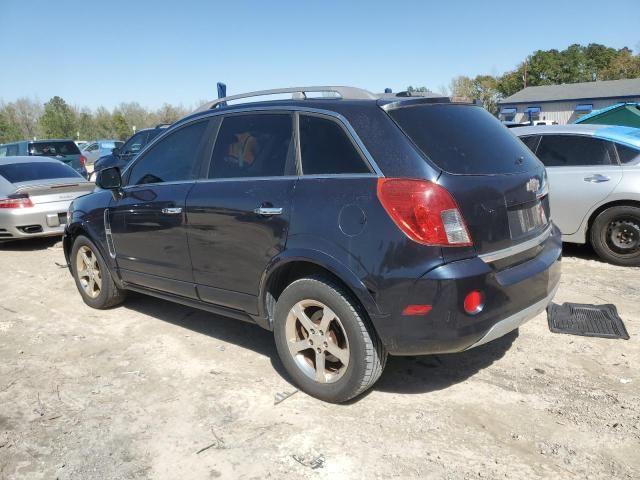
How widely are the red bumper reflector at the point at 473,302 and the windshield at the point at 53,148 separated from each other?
1632cm

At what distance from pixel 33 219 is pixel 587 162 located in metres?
7.69

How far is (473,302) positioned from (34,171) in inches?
328

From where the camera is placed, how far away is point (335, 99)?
3.36m

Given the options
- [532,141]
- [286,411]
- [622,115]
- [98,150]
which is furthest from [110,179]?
[98,150]

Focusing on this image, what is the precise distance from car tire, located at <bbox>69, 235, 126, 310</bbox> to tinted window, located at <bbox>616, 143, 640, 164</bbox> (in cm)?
559

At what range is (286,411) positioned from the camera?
324cm

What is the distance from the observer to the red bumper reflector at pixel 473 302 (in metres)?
2.77

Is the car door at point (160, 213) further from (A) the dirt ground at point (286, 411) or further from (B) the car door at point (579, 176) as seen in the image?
(B) the car door at point (579, 176)

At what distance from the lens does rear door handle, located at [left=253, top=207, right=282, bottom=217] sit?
328cm

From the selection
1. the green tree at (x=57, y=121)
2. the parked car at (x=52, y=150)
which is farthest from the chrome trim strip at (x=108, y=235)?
the green tree at (x=57, y=121)

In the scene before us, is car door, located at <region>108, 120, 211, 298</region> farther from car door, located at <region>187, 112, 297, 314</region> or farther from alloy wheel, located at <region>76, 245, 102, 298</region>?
alloy wheel, located at <region>76, 245, 102, 298</region>

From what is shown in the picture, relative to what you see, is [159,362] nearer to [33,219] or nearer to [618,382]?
[618,382]

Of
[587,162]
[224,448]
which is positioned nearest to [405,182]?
[224,448]

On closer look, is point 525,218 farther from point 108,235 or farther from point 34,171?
point 34,171
